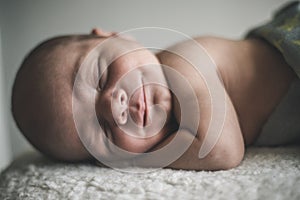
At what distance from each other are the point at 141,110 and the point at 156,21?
63 cm

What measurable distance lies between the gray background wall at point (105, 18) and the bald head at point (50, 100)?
0.38 m

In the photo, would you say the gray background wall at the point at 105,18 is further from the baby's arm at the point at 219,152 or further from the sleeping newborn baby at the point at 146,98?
the baby's arm at the point at 219,152

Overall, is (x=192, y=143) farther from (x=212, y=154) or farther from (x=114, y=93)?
(x=114, y=93)

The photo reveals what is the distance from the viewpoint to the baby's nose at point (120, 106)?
2.25ft

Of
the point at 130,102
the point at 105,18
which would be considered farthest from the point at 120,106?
the point at 105,18

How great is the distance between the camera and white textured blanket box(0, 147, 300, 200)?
50 centimetres

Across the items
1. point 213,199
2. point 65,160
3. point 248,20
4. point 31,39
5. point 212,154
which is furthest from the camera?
point 248,20

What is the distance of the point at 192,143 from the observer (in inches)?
26.4

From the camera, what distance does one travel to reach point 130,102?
706 millimetres

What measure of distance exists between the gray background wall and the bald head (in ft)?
1.23

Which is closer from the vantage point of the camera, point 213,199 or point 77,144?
point 213,199

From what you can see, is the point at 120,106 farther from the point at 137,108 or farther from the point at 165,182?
the point at 165,182

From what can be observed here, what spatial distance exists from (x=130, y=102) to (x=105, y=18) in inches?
24.0

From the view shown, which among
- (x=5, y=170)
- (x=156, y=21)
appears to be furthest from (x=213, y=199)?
(x=156, y=21)
